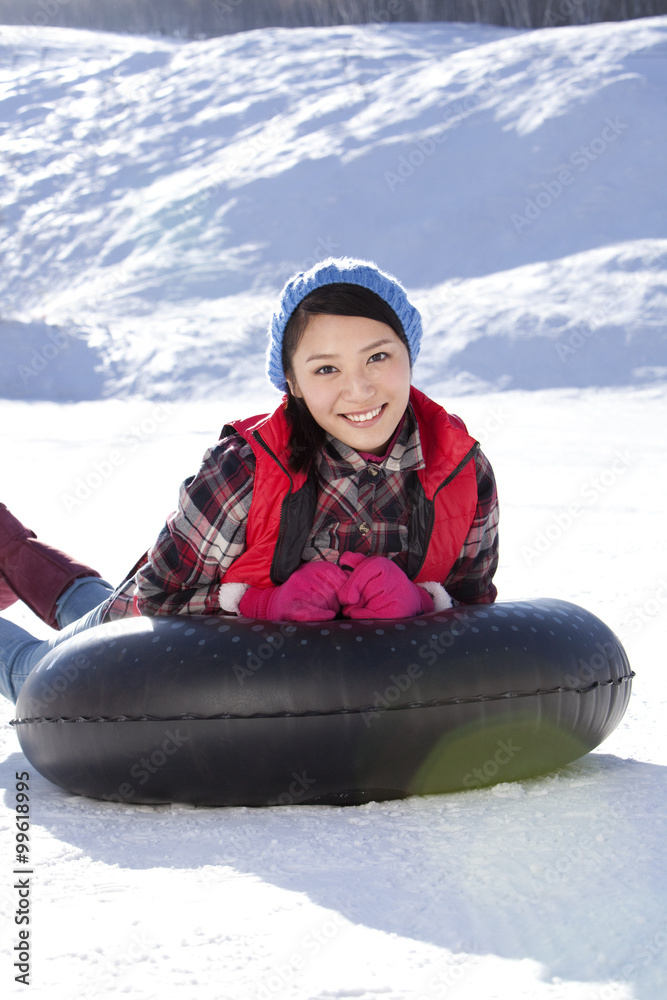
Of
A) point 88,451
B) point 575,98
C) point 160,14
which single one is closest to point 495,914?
point 88,451

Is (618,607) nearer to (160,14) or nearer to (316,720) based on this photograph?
(316,720)

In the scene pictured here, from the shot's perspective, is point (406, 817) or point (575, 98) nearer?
point (406, 817)

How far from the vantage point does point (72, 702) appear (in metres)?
2.06

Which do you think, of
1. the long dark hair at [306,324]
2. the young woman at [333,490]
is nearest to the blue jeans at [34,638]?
the young woman at [333,490]

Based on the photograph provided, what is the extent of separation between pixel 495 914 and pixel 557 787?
0.58 m

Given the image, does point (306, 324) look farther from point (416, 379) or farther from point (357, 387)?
point (416, 379)
